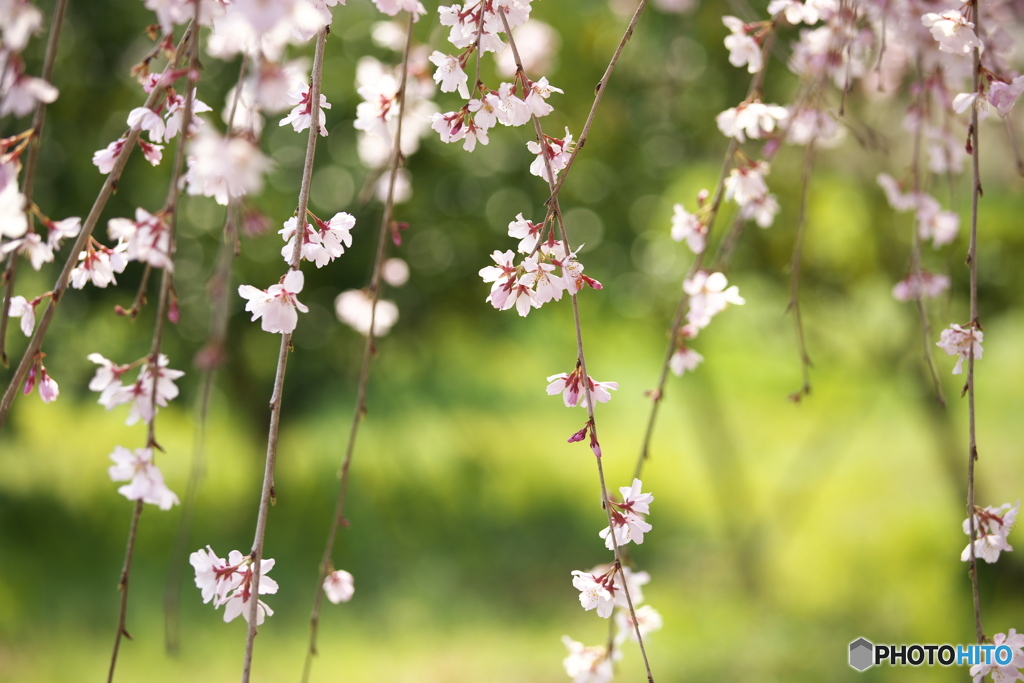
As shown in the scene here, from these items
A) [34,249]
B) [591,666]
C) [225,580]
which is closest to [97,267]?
[34,249]

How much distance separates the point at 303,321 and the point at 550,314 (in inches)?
39.7

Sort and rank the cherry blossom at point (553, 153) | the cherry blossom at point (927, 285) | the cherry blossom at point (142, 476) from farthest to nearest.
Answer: the cherry blossom at point (927, 285)
the cherry blossom at point (553, 153)
the cherry blossom at point (142, 476)

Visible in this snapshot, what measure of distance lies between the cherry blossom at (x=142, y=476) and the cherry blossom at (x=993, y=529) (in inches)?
26.0

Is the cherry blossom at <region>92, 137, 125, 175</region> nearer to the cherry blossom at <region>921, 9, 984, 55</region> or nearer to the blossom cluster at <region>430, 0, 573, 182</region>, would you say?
the blossom cluster at <region>430, 0, 573, 182</region>

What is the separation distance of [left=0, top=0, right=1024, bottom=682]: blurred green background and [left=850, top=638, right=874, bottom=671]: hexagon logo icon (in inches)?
6.8

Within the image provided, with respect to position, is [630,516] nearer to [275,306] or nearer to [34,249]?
[275,306]

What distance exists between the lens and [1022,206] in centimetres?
240

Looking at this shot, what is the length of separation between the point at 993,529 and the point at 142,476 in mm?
721

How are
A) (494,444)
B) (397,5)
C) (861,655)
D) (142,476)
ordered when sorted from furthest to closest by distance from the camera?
1. (494,444)
2. (861,655)
3. (397,5)
4. (142,476)

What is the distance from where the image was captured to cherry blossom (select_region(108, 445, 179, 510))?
60cm

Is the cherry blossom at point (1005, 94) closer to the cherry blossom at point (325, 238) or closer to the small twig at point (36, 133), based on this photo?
Answer: the cherry blossom at point (325, 238)

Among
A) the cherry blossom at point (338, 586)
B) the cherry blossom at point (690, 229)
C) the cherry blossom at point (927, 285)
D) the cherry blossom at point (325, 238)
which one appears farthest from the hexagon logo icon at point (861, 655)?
the cherry blossom at point (325, 238)

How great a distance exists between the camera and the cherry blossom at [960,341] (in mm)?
747

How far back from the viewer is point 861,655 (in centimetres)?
200
